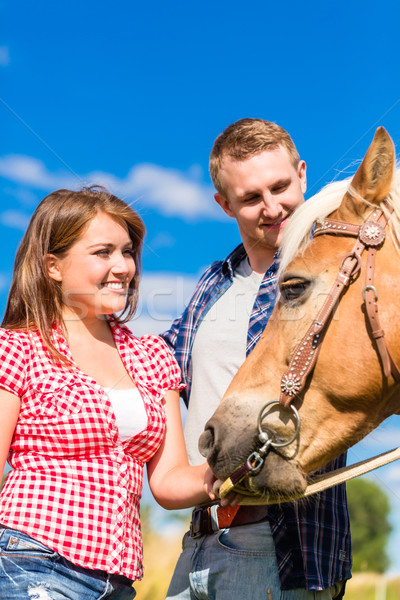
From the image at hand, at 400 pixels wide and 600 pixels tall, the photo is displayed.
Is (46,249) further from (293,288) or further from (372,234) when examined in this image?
(372,234)

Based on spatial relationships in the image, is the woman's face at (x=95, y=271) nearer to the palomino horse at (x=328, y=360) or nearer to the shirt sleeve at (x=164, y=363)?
the shirt sleeve at (x=164, y=363)

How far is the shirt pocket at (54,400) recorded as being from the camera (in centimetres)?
232

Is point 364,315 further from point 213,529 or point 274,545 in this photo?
point 213,529

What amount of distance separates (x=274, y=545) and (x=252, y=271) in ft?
4.66

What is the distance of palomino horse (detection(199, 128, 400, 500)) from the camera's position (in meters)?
2.22

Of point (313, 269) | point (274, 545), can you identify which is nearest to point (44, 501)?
point (274, 545)

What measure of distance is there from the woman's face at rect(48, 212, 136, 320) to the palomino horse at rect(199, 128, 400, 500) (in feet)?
2.70

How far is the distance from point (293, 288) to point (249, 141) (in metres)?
1.18

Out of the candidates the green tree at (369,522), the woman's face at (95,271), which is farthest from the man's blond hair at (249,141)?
the green tree at (369,522)

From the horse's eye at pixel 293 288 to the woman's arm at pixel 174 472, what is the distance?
0.83m

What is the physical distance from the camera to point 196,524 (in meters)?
2.63

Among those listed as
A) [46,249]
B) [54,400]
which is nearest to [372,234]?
[54,400]

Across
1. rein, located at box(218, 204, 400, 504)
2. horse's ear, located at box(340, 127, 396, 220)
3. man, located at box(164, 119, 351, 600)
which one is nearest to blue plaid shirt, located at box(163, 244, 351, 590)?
man, located at box(164, 119, 351, 600)

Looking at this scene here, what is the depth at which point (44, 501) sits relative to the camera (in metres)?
2.22
